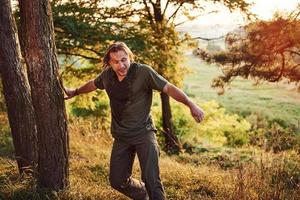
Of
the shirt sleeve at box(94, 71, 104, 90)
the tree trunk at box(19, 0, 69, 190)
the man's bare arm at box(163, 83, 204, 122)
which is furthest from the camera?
the tree trunk at box(19, 0, 69, 190)

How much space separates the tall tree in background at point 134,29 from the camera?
12742mm

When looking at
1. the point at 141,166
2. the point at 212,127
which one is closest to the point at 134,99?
the point at 141,166

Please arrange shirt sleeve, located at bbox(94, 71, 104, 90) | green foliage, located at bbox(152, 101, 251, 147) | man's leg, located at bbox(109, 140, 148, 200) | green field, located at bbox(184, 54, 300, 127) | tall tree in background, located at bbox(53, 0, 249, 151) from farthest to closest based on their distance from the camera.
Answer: green field, located at bbox(184, 54, 300, 127), green foliage, located at bbox(152, 101, 251, 147), tall tree in background, located at bbox(53, 0, 249, 151), shirt sleeve, located at bbox(94, 71, 104, 90), man's leg, located at bbox(109, 140, 148, 200)

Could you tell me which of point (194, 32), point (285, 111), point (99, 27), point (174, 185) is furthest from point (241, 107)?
point (174, 185)

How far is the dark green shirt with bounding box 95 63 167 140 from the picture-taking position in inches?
193

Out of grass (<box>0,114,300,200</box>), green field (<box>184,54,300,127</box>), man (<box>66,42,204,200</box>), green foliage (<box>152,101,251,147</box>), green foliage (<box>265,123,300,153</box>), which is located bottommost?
green field (<box>184,54,300,127</box>)

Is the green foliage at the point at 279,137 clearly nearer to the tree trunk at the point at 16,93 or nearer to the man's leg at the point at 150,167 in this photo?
the man's leg at the point at 150,167

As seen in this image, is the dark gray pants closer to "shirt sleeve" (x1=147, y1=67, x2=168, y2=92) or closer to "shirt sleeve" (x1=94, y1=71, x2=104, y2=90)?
"shirt sleeve" (x1=147, y1=67, x2=168, y2=92)

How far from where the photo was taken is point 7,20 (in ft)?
21.8

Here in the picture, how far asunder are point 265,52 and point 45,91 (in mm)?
7907

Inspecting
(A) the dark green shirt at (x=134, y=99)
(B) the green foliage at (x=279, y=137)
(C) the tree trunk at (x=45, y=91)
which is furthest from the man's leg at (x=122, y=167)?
(B) the green foliage at (x=279, y=137)

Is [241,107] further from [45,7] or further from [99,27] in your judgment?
[45,7]

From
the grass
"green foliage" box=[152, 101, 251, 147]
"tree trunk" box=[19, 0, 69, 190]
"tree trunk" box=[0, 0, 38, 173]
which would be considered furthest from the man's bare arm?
"green foliage" box=[152, 101, 251, 147]

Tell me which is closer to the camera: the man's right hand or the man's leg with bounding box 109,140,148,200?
the man's leg with bounding box 109,140,148,200
